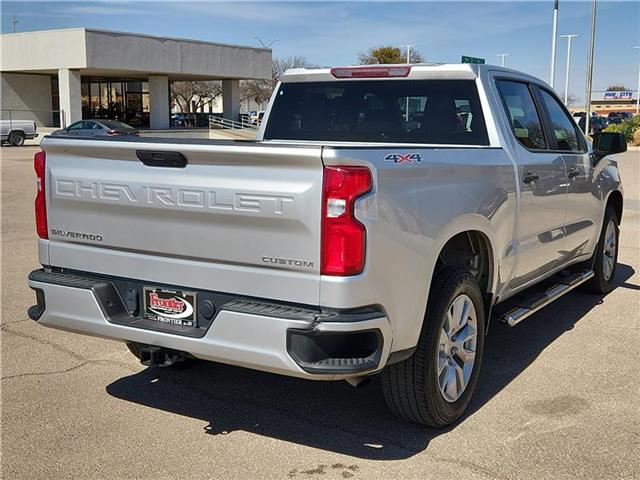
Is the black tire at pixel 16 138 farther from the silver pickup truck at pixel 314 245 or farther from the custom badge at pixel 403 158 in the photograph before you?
the custom badge at pixel 403 158

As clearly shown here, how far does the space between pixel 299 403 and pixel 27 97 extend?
1833 inches

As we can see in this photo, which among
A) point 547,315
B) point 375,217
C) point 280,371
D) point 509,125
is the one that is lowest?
point 547,315

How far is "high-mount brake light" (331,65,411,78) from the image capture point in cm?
533

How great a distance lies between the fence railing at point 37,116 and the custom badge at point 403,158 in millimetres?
45328

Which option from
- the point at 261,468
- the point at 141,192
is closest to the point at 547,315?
the point at 261,468

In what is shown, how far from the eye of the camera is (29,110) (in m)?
46.1

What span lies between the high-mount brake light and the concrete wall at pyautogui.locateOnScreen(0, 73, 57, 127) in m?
44.0

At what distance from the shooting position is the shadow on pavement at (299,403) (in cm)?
405

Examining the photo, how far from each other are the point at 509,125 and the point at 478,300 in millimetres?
1391

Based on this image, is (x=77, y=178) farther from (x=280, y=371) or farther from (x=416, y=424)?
(x=416, y=424)

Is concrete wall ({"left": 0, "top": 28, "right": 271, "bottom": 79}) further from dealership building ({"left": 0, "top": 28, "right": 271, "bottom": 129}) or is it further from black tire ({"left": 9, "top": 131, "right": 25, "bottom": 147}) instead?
black tire ({"left": 9, "top": 131, "right": 25, "bottom": 147})

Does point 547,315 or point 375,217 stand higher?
point 375,217

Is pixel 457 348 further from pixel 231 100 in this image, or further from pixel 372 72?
pixel 231 100

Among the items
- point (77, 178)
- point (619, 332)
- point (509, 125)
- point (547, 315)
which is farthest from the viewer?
point (547, 315)
